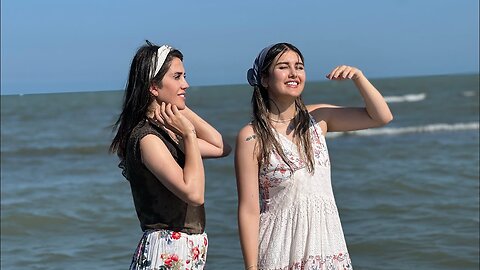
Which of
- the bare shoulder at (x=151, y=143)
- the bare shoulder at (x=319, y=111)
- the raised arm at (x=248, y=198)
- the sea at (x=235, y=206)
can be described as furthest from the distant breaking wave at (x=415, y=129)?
the bare shoulder at (x=151, y=143)

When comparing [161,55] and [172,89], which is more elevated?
[161,55]

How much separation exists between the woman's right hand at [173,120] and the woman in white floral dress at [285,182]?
0.34 m

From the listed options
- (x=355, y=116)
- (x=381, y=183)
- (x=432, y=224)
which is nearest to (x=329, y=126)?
(x=355, y=116)

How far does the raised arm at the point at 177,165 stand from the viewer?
3.15 m

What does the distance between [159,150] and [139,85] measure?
1.09 ft

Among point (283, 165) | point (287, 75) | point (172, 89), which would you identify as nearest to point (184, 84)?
point (172, 89)

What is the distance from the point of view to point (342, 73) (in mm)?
3447

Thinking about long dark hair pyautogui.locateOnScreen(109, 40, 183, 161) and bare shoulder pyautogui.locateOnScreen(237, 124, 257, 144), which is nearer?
long dark hair pyautogui.locateOnScreen(109, 40, 183, 161)

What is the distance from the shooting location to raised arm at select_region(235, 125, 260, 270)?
3.44 metres

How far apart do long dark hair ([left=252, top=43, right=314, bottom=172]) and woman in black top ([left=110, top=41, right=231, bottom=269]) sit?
34 cm

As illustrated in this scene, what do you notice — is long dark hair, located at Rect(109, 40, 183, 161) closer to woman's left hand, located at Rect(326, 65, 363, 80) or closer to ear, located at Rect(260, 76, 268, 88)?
ear, located at Rect(260, 76, 268, 88)

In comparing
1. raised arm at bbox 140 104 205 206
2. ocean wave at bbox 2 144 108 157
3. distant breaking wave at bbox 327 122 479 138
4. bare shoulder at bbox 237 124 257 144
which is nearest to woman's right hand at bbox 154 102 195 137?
raised arm at bbox 140 104 205 206

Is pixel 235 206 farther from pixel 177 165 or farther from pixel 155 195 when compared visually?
pixel 177 165

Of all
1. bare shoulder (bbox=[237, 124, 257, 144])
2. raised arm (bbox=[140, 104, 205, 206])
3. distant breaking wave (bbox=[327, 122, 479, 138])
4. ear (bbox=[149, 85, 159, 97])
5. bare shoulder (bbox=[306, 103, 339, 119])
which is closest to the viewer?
raised arm (bbox=[140, 104, 205, 206])
